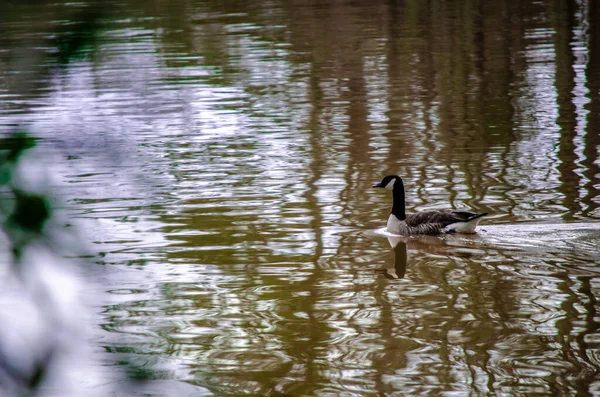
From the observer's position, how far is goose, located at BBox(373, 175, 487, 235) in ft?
32.9

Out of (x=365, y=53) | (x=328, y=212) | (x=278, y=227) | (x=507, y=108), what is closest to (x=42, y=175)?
(x=278, y=227)

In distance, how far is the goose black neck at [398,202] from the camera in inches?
422

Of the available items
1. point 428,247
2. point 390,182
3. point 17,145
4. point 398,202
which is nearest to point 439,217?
point 428,247

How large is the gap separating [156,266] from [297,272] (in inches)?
52.9

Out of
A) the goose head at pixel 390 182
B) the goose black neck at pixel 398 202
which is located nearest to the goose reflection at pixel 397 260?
the goose black neck at pixel 398 202

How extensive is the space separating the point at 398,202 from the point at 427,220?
0.55 metres

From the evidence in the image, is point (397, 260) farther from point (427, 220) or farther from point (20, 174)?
point (20, 174)

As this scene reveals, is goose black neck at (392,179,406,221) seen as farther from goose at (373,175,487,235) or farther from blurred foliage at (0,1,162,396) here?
blurred foliage at (0,1,162,396)

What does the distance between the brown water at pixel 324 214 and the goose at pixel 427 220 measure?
16cm

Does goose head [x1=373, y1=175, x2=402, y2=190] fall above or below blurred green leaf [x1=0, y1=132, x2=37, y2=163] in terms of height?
below

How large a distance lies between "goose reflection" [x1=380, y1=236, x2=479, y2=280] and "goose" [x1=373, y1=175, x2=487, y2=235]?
3.5 inches

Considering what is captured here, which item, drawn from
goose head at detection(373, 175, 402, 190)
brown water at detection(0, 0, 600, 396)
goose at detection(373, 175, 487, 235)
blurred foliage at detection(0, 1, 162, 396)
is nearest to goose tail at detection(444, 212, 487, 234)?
goose at detection(373, 175, 487, 235)

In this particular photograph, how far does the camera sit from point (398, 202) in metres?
10.8

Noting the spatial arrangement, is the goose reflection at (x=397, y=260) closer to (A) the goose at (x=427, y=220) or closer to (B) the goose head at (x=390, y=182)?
(A) the goose at (x=427, y=220)
